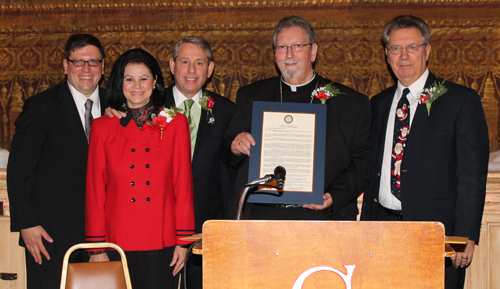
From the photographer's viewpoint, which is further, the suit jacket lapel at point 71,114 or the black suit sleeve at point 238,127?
the suit jacket lapel at point 71,114

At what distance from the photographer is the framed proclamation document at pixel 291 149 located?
2.66m

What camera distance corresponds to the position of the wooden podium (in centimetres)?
160

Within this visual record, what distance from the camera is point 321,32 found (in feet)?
12.9

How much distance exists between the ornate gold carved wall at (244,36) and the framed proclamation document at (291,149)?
4.35 ft

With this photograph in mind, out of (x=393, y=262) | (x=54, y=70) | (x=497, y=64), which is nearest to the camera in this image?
(x=393, y=262)

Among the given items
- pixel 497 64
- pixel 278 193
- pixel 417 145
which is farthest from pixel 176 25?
pixel 497 64

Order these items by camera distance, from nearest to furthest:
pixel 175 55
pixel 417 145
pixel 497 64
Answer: pixel 417 145 → pixel 175 55 → pixel 497 64

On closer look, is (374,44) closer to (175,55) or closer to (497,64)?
(497,64)

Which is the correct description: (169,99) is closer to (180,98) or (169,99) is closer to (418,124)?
(180,98)

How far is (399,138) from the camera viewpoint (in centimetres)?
303

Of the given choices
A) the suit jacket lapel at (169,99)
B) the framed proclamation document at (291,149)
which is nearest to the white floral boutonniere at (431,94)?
the framed proclamation document at (291,149)

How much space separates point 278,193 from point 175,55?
1.45 meters

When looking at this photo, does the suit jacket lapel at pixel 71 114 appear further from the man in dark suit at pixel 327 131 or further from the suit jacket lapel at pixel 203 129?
the man in dark suit at pixel 327 131

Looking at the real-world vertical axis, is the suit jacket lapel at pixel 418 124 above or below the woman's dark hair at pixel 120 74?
below
